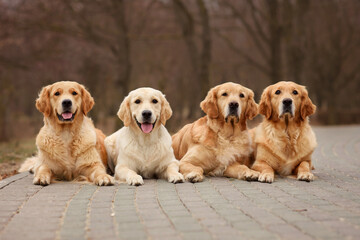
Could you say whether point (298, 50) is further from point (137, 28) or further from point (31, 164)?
point (31, 164)

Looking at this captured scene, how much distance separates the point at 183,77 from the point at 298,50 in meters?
10.1

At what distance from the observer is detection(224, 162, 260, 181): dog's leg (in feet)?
20.0

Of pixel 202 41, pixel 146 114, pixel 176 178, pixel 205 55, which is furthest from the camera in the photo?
pixel 202 41

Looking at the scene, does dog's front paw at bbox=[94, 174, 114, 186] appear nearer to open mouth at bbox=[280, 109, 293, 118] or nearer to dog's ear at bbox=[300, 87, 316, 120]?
open mouth at bbox=[280, 109, 293, 118]

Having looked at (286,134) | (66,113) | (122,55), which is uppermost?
(122,55)

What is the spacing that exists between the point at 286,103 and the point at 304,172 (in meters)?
1.04

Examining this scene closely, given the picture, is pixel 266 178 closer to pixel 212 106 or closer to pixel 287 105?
pixel 287 105

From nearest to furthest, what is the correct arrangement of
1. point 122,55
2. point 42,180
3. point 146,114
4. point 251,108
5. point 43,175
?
point 42,180 → point 43,175 → point 146,114 → point 251,108 → point 122,55

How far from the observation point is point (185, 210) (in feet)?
14.3

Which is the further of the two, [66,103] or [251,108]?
[251,108]

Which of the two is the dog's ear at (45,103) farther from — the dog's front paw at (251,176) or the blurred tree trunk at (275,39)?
the blurred tree trunk at (275,39)

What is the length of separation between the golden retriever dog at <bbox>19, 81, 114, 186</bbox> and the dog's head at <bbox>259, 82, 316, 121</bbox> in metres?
2.67

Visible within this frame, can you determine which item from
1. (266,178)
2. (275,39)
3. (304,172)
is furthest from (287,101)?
(275,39)

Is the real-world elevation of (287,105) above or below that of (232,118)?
above
